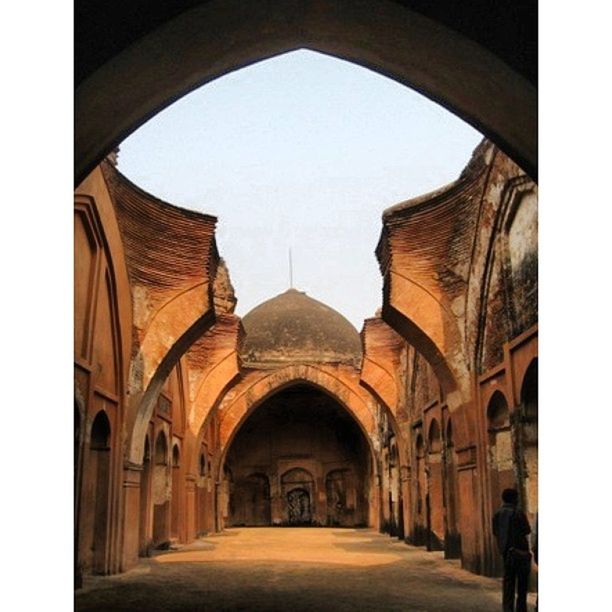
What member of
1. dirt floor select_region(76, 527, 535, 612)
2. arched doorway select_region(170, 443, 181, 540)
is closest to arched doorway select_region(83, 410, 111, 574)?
dirt floor select_region(76, 527, 535, 612)

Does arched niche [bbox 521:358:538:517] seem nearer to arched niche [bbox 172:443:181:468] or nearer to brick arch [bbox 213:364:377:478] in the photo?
arched niche [bbox 172:443:181:468]

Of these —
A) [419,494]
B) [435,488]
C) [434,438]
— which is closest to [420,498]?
[419,494]

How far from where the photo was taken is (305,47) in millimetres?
5762

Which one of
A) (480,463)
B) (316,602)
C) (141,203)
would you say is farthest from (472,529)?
(141,203)

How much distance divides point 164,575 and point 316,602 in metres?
3.51

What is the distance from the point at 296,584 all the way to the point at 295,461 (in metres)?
19.5

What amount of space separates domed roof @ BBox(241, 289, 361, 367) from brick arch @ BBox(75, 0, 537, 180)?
73.2 feet

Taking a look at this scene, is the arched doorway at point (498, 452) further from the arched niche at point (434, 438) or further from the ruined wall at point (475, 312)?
the arched niche at point (434, 438)

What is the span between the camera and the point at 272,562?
12.7m

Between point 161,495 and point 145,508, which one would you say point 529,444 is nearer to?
point 145,508

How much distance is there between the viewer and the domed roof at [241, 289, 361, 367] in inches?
1139

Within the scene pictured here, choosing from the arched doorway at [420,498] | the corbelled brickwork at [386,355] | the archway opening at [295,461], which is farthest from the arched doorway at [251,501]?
the arched doorway at [420,498]

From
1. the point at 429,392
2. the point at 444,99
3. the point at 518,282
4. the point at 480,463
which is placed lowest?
the point at 480,463

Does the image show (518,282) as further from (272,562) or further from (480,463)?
(272,562)
